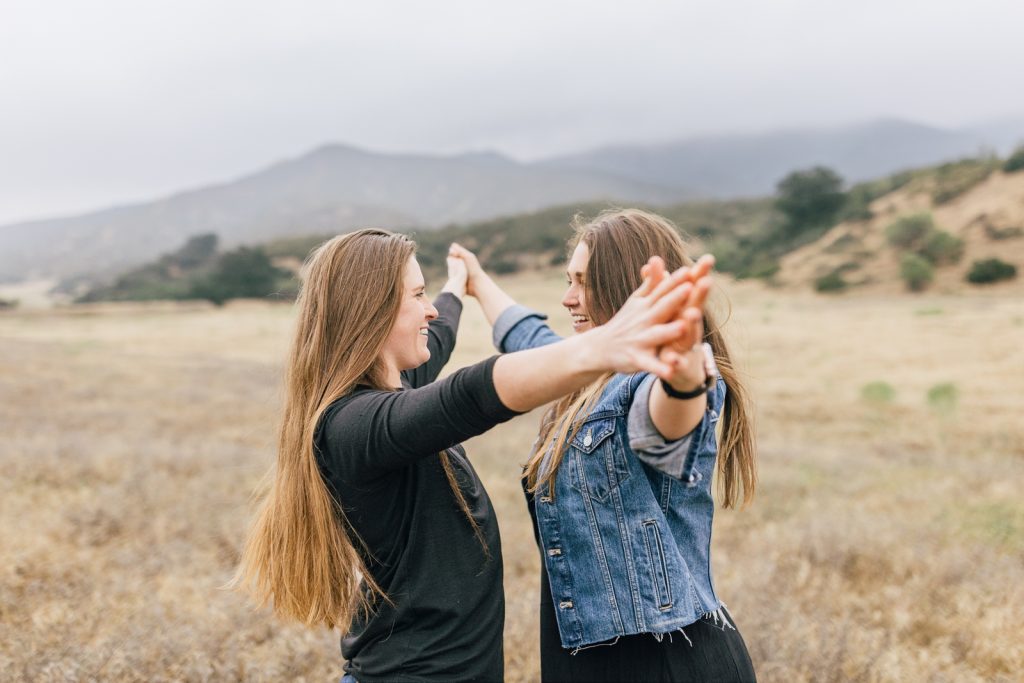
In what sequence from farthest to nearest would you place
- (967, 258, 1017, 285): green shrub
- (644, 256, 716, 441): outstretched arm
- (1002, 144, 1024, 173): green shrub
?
(1002, 144, 1024, 173): green shrub < (967, 258, 1017, 285): green shrub < (644, 256, 716, 441): outstretched arm

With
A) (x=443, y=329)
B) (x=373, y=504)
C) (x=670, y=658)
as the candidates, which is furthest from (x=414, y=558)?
(x=443, y=329)

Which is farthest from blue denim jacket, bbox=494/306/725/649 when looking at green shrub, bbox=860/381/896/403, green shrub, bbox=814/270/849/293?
green shrub, bbox=814/270/849/293

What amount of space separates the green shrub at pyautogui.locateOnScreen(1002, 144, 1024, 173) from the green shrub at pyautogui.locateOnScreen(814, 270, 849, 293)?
48.5 feet

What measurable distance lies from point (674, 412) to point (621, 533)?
56cm

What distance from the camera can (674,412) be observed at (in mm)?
1507

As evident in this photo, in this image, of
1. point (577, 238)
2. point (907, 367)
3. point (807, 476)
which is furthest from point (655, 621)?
point (907, 367)

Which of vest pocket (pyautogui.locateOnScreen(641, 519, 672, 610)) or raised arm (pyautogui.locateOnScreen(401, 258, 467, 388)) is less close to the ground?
raised arm (pyautogui.locateOnScreen(401, 258, 467, 388))

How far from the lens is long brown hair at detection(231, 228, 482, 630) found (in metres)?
1.82

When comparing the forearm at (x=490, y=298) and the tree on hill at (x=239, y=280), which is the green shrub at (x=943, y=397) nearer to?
the forearm at (x=490, y=298)

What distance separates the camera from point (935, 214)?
39.1 metres

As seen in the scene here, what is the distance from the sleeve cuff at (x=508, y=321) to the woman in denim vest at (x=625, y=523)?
0.84 metres

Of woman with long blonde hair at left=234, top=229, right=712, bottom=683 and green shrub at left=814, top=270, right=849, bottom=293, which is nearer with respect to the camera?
woman with long blonde hair at left=234, top=229, right=712, bottom=683

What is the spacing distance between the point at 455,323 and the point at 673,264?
1.24 m

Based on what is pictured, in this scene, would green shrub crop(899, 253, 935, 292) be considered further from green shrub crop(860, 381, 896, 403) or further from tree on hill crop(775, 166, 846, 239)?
green shrub crop(860, 381, 896, 403)
